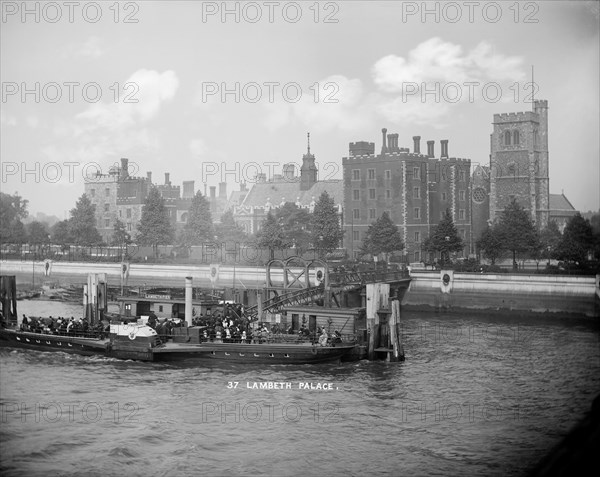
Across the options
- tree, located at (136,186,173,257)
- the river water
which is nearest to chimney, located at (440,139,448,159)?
tree, located at (136,186,173,257)

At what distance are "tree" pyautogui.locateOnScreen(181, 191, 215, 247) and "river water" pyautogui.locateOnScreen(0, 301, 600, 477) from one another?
33.7 metres

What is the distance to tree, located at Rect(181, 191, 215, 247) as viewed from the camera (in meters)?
71.4

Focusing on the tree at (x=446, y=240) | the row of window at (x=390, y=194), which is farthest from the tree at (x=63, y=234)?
the tree at (x=446, y=240)

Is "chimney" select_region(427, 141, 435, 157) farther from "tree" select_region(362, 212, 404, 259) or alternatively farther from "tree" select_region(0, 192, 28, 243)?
"tree" select_region(0, 192, 28, 243)

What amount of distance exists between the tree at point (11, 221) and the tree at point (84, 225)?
7.21m

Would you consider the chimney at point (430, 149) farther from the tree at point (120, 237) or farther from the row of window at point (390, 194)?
the tree at point (120, 237)

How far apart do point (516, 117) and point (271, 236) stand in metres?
28.9

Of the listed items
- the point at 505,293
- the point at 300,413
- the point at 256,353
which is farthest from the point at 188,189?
the point at 300,413

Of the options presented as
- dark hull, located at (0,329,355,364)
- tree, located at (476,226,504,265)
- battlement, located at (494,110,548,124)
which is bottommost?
dark hull, located at (0,329,355,364)

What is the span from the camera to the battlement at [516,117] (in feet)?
242

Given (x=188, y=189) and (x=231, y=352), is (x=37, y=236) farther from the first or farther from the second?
(x=231, y=352)

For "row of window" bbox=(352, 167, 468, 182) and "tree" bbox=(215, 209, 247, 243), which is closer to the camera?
"tree" bbox=(215, 209, 247, 243)

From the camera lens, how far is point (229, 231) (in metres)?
71.4

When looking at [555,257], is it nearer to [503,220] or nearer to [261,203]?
[503,220]
